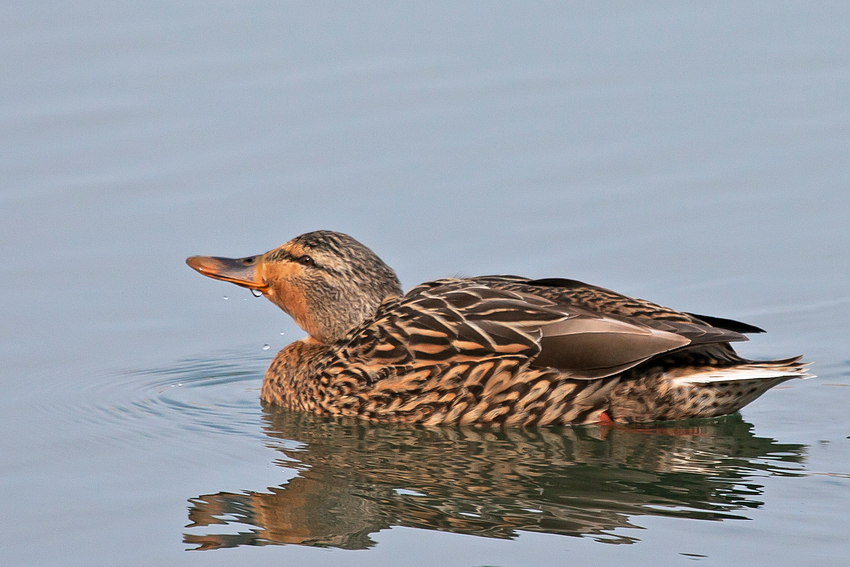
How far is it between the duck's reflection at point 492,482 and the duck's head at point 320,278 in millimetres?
1015

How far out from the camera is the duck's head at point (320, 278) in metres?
10.3

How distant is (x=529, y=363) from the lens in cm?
937

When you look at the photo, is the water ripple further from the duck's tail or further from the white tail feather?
the white tail feather

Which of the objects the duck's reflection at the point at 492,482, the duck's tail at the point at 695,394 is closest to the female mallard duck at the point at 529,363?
the duck's tail at the point at 695,394

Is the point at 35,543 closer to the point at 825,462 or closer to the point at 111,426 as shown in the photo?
the point at 111,426

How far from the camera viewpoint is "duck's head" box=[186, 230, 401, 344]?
1028 centimetres

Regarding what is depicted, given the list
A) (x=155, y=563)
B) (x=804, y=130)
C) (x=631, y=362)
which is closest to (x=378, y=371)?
(x=631, y=362)

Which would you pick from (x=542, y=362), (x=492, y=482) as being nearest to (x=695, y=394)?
(x=542, y=362)

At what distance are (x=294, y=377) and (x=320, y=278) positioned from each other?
2.46ft

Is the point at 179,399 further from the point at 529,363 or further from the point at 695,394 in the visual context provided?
the point at 695,394

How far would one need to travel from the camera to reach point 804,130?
1409 cm

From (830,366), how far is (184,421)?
460 centimetres

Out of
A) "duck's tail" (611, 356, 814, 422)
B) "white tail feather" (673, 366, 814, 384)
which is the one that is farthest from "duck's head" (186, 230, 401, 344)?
"white tail feather" (673, 366, 814, 384)

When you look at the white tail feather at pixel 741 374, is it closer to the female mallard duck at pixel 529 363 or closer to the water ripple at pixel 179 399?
the female mallard duck at pixel 529 363
